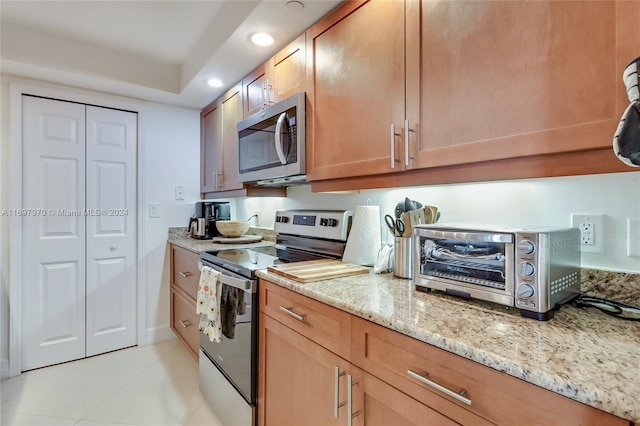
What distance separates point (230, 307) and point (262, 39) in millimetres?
1432

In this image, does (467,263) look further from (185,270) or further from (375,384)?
(185,270)

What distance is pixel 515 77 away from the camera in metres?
0.87

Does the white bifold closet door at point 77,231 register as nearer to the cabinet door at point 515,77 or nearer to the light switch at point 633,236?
the cabinet door at point 515,77

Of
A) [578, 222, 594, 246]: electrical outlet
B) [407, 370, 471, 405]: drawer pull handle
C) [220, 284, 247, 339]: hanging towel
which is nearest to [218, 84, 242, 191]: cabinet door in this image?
[220, 284, 247, 339]: hanging towel

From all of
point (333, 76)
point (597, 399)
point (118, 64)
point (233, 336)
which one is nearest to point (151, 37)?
point (118, 64)

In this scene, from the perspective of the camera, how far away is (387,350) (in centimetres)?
84

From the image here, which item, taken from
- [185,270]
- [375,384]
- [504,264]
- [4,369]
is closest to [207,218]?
[185,270]

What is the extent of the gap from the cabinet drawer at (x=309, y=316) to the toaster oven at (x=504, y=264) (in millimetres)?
309

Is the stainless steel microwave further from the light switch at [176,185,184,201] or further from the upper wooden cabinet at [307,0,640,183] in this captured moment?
the light switch at [176,185,184,201]

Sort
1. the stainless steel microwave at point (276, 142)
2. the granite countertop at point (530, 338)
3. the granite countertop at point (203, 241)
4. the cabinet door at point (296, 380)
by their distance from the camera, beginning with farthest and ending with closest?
the granite countertop at point (203, 241)
the stainless steel microwave at point (276, 142)
the cabinet door at point (296, 380)
the granite countertop at point (530, 338)

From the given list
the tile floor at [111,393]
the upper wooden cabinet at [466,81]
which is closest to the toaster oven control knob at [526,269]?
the upper wooden cabinet at [466,81]

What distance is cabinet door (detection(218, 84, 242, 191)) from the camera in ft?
7.46

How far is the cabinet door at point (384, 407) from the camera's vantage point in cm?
75

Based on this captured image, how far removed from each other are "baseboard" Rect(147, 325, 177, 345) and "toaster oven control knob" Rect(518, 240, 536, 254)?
2.85m
